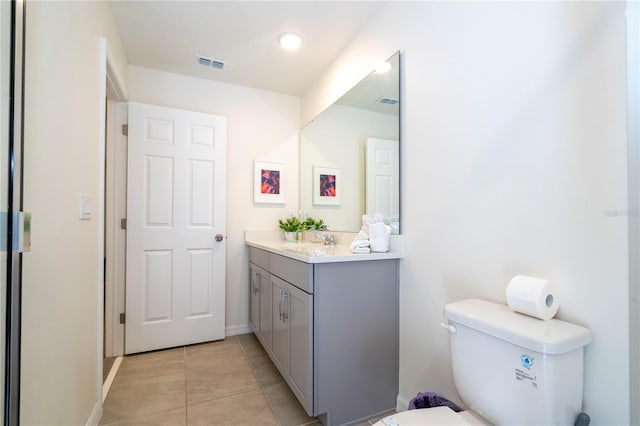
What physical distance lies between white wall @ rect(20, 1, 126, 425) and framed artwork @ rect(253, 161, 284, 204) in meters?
1.36

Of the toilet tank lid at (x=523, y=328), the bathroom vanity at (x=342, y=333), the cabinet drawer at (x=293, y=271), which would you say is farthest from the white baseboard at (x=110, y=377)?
the toilet tank lid at (x=523, y=328)

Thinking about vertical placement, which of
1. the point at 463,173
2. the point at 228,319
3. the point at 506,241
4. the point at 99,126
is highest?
the point at 99,126

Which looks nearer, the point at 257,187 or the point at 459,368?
the point at 459,368

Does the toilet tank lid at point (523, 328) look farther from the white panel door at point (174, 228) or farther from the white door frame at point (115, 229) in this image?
the white door frame at point (115, 229)

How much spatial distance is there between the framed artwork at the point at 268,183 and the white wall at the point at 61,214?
1364 mm

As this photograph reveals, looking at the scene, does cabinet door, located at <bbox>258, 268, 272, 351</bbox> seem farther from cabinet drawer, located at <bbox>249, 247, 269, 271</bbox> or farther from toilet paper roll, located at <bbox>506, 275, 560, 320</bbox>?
toilet paper roll, located at <bbox>506, 275, 560, 320</bbox>

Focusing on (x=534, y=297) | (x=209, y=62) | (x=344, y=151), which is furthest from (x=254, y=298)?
(x=534, y=297)

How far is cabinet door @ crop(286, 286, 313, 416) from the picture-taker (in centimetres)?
146

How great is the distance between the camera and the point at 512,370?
86 cm

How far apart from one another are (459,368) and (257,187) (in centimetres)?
226

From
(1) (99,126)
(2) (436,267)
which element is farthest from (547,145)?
(1) (99,126)

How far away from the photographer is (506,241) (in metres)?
1.11

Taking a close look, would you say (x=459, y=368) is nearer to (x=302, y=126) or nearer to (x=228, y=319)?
(x=228, y=319)

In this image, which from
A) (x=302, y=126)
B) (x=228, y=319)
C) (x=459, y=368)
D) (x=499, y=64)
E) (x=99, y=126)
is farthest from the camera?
(x=302, y=126)
